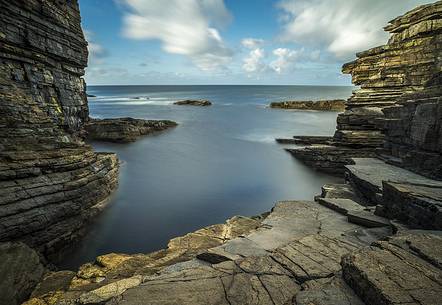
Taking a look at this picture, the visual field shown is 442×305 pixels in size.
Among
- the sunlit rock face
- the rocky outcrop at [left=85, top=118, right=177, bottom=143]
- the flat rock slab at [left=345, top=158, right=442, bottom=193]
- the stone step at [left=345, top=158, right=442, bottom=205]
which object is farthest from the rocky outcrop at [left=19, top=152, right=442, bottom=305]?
the rocky outcrop at [left=85, top=118, right=177, bottom=143]

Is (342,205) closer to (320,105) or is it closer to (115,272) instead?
(115,272)

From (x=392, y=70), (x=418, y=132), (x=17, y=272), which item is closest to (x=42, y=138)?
(x=17, y=272)

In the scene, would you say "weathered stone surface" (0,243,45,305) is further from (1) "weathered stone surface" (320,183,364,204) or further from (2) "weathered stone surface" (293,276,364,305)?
(1) "weathered stone surface" (320,183,364,204)

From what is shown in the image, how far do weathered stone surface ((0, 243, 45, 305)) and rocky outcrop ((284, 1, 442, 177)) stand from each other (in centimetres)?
1162

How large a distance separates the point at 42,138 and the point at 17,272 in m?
5.42

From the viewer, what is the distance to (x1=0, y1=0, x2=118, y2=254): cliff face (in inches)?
324

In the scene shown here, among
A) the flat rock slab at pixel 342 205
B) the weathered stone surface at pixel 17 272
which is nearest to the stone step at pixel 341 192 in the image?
the flat rock slab at pixel 342 205

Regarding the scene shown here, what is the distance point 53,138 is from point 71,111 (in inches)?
125

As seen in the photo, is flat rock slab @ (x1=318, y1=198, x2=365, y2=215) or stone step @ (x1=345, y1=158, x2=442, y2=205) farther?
stone step @ (x1=345, y1=158, x2=442, y2=205)

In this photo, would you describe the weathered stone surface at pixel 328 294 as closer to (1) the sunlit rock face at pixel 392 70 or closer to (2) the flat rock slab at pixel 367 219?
(2) the flat rock slab at pixel 367 219

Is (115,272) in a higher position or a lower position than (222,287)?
lower

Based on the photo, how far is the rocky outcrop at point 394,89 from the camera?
10106 mm

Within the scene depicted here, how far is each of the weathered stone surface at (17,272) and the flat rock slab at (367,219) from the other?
7.62m

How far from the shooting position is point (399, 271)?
353 centimetres
